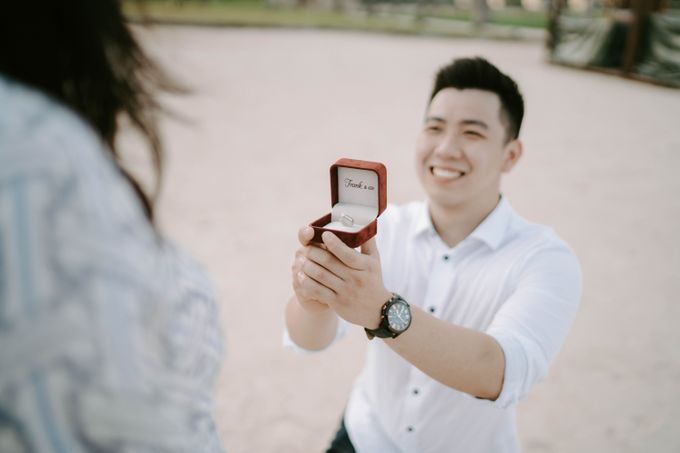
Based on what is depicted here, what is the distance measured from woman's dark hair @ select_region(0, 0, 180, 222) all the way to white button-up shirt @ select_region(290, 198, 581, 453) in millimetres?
1091

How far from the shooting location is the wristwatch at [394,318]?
124 cm

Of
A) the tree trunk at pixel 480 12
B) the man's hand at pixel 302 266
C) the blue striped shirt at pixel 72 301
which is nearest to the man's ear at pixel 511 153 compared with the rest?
the man's hand at pixel 302 266

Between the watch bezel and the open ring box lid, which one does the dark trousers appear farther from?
the open ring box lid

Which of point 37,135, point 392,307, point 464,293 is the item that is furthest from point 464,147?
point 37,135

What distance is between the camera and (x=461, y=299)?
1.70m

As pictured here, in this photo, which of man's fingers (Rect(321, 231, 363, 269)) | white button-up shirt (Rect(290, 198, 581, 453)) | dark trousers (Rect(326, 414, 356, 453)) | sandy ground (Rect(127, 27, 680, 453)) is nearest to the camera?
man's fingers (Rect(321, 231, 363, 269))

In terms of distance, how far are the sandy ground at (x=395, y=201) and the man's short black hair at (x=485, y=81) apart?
920 mm

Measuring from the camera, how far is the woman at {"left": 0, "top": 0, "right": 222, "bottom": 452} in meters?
0.55

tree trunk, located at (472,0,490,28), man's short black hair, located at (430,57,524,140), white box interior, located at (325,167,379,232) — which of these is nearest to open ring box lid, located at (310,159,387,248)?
white box interior, located at (325,167,379,232)

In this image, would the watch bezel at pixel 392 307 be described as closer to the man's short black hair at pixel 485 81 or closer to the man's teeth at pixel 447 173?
the man's teeth at pixel 447 173

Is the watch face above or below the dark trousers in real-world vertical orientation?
above

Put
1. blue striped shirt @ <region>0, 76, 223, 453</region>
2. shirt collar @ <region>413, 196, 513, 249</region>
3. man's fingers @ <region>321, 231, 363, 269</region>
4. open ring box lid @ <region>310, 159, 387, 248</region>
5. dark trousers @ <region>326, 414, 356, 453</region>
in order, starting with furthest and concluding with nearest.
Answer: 1. dark trousers @ <region>326, 414, 356, 453</region>
2. shirt collar @ <region>413, 196, 513, 249</region>
3. open ring box lid @ <region>310, 159, 387, 248</region>
4. man's fingers @ <region>321, 231, 363, 269</region>
5. blue striped shirt @ <region>0, 76, 223, 453</region>

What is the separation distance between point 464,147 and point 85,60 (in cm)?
130

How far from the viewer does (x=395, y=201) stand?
520cm
